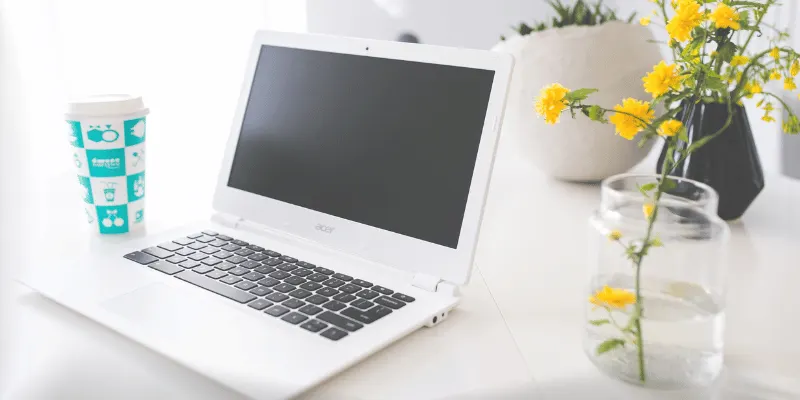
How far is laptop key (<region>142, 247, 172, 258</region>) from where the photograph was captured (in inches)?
34.3

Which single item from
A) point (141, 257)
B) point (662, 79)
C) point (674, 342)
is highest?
point (662, 79)

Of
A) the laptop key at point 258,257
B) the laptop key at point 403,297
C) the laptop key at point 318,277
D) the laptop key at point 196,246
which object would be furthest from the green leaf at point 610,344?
the laptop key at point 196,246

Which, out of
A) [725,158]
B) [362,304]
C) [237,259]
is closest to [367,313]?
Result: [362,304]

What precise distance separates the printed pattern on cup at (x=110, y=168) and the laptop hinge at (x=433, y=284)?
0.46 meters

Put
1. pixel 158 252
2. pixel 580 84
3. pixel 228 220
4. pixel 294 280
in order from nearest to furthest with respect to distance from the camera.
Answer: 1. pixel 294 280
2. pixel 158 252
3. pixel 228 220
4. pixel 580 84

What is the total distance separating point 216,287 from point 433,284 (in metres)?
0.24

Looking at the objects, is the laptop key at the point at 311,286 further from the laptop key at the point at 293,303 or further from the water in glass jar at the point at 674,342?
the water in glass jar at the point at 674,342

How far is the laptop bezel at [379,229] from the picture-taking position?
0.76 meters

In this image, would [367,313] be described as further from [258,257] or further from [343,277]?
[258,257]

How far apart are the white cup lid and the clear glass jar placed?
65cm

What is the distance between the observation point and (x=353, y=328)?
2.19 ft

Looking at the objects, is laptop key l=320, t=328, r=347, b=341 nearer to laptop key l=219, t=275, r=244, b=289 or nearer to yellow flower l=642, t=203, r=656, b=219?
laptop key l=219, t=275, r=244, b=289

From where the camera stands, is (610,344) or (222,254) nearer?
(610,344)

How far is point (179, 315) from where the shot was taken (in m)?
0.71
